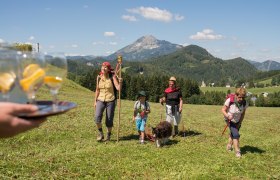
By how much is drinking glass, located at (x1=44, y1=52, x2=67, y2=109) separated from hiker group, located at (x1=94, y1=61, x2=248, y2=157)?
1080 centimetres

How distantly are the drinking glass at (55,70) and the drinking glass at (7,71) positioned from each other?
0.24 m

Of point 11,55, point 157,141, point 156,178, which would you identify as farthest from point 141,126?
point 11,55

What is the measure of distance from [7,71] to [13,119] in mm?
351

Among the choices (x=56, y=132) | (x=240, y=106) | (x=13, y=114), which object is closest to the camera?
(x=13, y=114)

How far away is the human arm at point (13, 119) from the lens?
2.32 metres

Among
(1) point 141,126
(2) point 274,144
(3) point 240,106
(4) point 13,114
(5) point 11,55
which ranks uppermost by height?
(5) point 11,55

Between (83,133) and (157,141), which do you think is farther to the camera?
(83,133)

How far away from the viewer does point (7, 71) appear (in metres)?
2.47

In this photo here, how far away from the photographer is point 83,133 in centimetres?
1611

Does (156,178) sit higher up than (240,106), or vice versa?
(240,106)

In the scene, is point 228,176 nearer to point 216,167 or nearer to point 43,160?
point 216,167

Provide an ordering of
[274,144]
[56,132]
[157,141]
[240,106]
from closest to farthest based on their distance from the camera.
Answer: [240,106] → [157,141] → [56,132] → [274,144]

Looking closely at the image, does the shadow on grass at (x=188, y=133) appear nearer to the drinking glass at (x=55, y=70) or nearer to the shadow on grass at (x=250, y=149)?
the shadow on grass at (x=250, y=149)

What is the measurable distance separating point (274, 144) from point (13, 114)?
53.4ft
